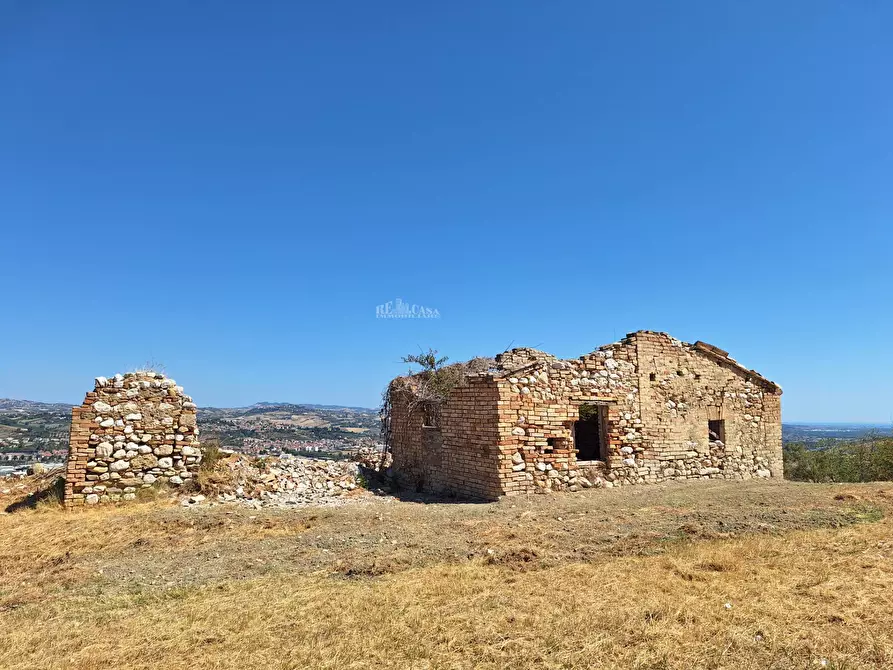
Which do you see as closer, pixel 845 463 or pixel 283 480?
pixel 283 480

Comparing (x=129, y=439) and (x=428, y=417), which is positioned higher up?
(x=428, y=417)

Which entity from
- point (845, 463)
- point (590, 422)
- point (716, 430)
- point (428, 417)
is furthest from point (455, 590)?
point (845, 463)

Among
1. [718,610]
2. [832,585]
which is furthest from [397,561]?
[832,585]

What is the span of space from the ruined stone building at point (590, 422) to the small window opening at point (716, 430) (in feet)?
0.09

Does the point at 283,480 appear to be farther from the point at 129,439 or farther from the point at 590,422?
A: the point at 590,422

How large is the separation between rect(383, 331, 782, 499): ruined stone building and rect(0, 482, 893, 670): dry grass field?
2526mm

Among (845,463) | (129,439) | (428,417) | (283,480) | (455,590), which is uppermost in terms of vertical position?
(428,417)

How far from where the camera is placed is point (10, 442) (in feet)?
74.5

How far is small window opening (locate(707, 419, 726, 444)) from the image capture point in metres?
13.4

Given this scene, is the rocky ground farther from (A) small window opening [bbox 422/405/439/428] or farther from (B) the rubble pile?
(A) small window opening [bbox 422/405/439/428]

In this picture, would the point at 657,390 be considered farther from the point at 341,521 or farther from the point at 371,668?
the point at 371,668

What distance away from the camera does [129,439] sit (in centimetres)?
971

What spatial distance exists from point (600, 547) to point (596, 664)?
Answer: 2908 mm

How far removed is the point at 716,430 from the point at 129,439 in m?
13.6
